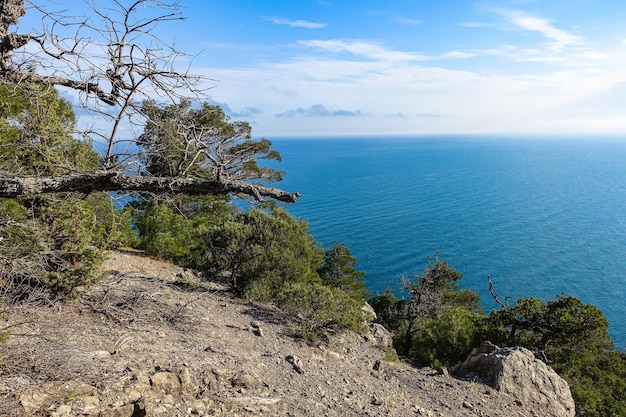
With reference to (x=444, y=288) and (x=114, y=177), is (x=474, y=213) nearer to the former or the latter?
(x=444, y=288)

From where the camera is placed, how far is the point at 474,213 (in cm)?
6369

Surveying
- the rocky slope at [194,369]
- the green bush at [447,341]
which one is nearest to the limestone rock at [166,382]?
the rocky slope at [194,369]

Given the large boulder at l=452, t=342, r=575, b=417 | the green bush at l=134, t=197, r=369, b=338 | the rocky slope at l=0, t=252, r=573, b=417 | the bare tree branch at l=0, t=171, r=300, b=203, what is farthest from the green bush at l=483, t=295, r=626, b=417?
the bare tree branch at l=0, t=171, r=300, b=203

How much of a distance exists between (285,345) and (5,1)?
7.78 m

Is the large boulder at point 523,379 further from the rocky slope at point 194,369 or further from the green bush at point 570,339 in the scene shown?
the green bush at point 570,339

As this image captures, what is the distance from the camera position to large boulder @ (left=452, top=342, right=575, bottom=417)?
9164 millimetres

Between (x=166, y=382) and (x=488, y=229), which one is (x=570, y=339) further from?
(x=488, y=229)

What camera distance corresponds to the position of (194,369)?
19.2ft

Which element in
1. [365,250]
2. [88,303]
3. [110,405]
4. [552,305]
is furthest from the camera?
[365,250]

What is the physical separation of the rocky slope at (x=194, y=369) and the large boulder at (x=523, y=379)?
0.56 feet

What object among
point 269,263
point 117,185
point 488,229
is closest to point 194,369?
point 117,185

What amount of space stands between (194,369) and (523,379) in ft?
26.4

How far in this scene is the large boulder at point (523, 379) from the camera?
9164mm

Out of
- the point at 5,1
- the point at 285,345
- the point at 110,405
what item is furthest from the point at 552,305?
the point at 5,1
